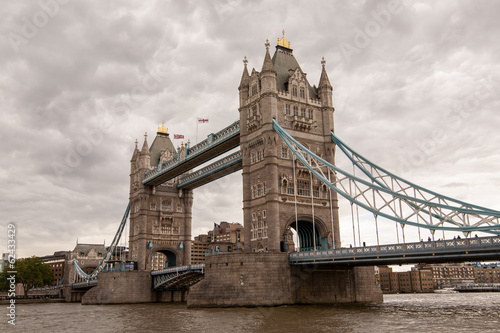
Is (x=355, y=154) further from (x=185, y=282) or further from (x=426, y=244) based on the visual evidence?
(x=185, y=282)

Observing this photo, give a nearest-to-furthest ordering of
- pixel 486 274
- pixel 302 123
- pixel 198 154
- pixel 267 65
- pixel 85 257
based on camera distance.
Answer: pixel 267 65
pixel 302 123
pixel 198 154
pixel 85 257
pixel 486 274

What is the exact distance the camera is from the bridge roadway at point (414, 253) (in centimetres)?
3384

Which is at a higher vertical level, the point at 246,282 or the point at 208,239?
the point at 208,239

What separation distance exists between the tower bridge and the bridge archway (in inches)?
4.5

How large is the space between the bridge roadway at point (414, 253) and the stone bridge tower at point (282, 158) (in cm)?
679

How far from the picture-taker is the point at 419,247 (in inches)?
1465

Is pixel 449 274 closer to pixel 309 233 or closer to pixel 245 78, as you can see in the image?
pixel 309 233

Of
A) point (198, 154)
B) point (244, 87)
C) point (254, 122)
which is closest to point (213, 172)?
point (198, 154)

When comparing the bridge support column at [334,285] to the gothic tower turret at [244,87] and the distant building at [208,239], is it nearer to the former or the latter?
the gothic tower turret at [244,87]

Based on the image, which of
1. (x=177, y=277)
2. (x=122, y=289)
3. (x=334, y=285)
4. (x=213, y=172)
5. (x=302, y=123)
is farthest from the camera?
(x=213, y=172)

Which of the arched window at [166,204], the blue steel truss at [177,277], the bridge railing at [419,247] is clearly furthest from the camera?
the arched window at [166,204]

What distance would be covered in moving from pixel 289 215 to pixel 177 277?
66.5 ft

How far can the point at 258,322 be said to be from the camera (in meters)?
32.1

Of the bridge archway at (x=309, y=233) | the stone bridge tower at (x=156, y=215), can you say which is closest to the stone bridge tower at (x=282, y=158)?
the bridge archway at (x=309, y=233)
